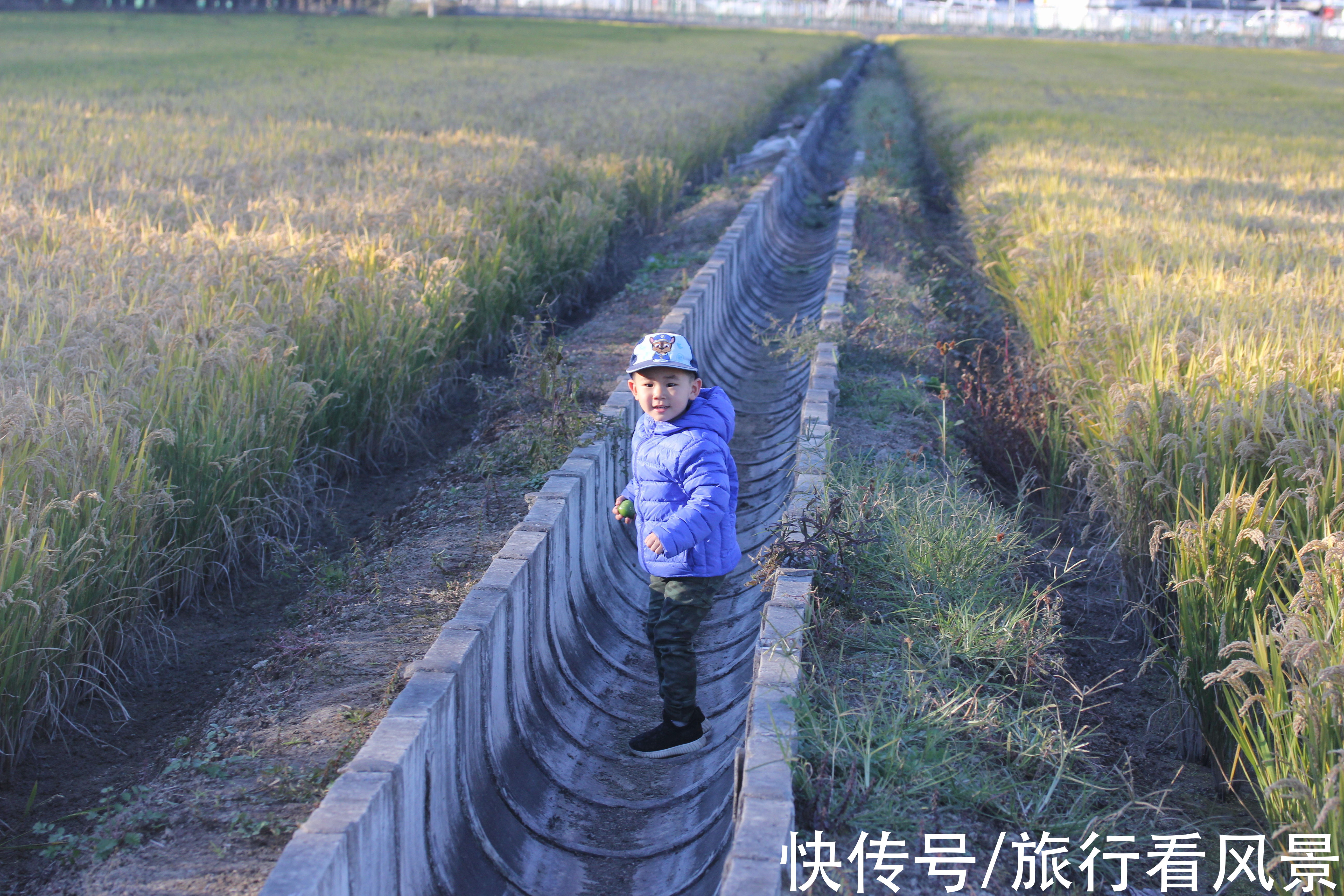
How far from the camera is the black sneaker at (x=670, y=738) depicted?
12.7 feet

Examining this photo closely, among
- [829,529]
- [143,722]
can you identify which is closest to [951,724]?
[829,529]

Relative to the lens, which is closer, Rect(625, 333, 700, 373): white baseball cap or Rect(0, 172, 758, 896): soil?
Rect(0, 172, 758, 896): soil

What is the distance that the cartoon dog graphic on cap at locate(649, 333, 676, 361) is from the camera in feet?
11.7

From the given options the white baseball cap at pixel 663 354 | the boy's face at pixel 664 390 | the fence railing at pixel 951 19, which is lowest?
the boy's face at pixel 664 390

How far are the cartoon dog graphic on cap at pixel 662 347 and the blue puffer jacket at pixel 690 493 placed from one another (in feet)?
0.83

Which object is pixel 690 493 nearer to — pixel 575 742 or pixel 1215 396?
pixel 575 742

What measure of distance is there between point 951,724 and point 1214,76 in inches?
1307

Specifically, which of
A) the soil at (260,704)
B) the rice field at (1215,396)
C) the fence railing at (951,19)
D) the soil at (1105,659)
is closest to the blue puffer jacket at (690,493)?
the soil at (260,704)

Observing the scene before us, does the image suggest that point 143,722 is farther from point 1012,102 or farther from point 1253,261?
point 1012,102

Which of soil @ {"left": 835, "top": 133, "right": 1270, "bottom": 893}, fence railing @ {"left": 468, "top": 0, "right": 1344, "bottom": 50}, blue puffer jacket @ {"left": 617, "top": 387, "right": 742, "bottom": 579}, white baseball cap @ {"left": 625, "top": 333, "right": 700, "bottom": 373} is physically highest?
fence railing @ {"left": 468, "top": 0, "right": 1344, "bottom": 50}

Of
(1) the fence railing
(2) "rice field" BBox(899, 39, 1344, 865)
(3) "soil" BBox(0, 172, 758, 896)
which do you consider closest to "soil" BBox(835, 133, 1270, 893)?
(2) "rice field" BBox(899, 39, 1344, 865)

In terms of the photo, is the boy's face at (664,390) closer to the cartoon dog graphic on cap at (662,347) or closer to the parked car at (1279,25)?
the cartoon dog graphic on cap at (662,347)

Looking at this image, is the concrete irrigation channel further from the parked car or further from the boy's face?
the parked car

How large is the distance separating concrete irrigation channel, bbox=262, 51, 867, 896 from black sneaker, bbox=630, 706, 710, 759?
106mm
